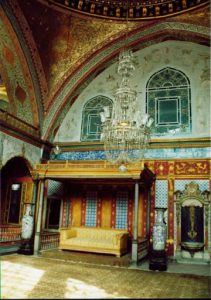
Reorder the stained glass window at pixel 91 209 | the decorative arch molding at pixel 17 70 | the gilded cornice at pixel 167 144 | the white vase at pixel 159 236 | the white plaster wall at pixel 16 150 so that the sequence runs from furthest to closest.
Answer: the stained glass window at pixel 91 209, the gilded cornice at pixel 167 144, the decorative arch molding at pixel 17 70, the white plaster wall at pixel 16 150, the white vase at pixel 159 236

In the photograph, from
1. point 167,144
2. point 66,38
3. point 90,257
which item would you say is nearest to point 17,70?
point 66,38

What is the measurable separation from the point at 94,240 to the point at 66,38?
7.02 metres

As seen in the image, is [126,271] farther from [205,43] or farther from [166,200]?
[205,43]

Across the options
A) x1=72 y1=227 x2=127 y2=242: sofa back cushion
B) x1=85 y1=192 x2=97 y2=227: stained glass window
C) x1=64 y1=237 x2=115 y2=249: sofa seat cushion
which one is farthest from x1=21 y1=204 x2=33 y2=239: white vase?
x1=85 y1=192 x2=97 y2=227: stained glass window

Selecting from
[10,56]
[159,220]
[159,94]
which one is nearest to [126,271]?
[159,220]

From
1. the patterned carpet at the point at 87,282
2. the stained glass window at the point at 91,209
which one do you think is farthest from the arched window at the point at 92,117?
the patterned carpet at the point at 87,282

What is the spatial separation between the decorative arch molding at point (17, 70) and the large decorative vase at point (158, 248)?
5815mm

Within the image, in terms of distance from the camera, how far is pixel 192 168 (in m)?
10.3

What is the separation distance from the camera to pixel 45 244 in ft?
32.8

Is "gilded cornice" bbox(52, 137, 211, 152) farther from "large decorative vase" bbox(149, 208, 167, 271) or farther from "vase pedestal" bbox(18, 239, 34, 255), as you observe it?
"vase pedestal" bbox(18, 239, 34, 255)

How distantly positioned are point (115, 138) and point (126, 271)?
3.24 m

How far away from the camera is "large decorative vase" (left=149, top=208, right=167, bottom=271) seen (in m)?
7.89

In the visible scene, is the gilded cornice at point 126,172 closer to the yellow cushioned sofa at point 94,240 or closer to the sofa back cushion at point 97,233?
the yellow cushioned sofa at point 94,240

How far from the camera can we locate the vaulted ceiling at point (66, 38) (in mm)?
10016
